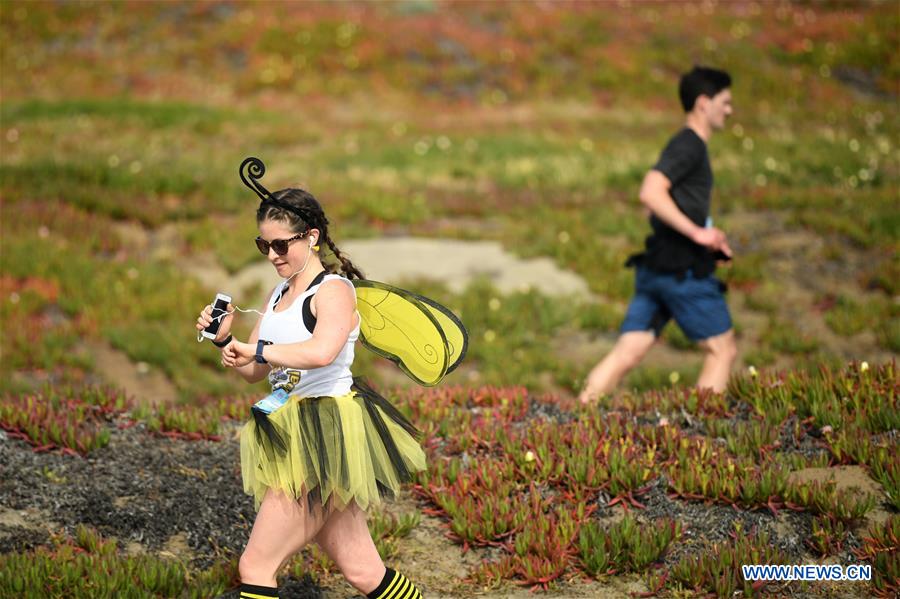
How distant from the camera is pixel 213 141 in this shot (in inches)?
872

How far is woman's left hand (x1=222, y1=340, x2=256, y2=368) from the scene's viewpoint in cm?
397

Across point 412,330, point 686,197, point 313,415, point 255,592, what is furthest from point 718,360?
point 255,592

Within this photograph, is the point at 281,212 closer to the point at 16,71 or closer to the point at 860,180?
the point at 860,180

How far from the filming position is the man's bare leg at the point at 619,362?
25.7ft

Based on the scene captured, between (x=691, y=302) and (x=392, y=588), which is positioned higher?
(x=691, y=302)

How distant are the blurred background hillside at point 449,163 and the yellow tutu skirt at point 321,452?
12.8ft

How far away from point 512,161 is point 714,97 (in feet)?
38.6

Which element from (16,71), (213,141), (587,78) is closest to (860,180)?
(587,78)

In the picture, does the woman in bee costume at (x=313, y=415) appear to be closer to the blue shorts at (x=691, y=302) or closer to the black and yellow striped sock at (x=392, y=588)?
the black and yellow striped sock at (x=392, y=588)

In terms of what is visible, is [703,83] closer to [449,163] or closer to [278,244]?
[278,244]

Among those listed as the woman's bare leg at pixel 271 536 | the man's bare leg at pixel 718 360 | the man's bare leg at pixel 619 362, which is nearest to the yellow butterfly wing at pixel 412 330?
the woman's bare leg at pixel 271 536

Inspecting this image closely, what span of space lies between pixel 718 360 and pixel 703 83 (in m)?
2.28

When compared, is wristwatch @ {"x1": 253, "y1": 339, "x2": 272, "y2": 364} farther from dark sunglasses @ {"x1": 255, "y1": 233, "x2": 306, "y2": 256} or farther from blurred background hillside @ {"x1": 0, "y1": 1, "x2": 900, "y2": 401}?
blurred background hillside @ {"x1": 0, "y1": 1, "x2": 900, "y2": 401}

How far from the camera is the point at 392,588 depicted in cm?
437
